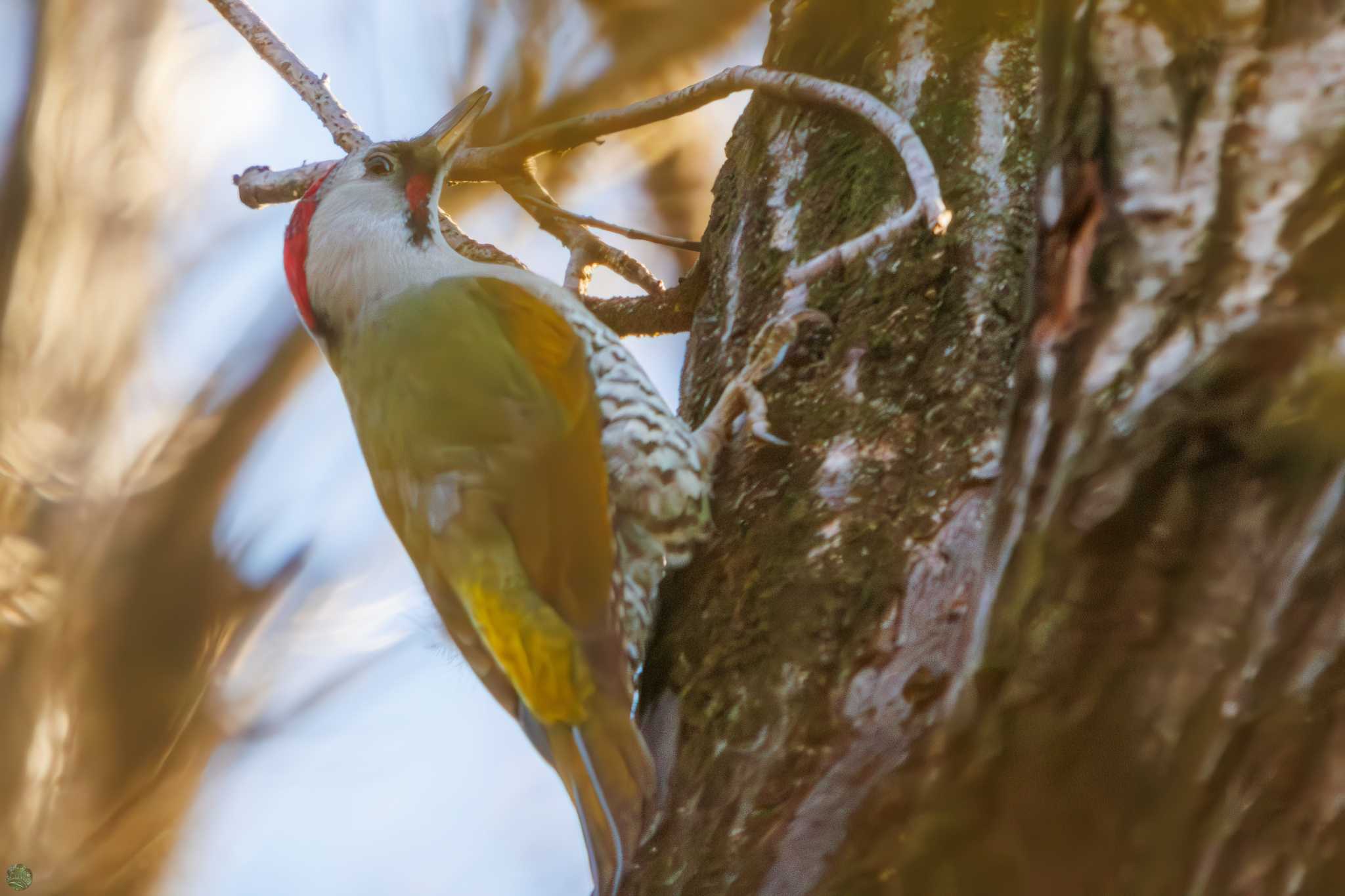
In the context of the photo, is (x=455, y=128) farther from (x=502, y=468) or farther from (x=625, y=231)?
(x=502, y=468)

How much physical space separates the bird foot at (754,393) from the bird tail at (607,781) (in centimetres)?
57

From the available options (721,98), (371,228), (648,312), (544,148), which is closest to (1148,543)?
(721,98)

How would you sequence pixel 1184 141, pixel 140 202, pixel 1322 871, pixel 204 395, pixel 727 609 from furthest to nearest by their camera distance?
pixel 140 202, pixel 204 395, pixel 727 609, pixel 1184 141, pixel 1322 871

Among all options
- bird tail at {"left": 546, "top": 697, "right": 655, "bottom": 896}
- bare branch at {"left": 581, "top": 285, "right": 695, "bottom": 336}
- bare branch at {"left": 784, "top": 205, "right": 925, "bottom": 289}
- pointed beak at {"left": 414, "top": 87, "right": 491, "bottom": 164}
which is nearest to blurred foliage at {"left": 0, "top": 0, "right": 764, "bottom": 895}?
pointed beak at {"left": 414, "top": 87, "right": 491, "bottom": 164}

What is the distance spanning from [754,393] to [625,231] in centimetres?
119

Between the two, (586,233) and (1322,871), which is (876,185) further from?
(1322,871)

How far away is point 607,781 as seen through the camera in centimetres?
204

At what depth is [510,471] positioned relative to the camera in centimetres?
267

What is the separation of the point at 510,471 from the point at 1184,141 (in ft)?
5.99

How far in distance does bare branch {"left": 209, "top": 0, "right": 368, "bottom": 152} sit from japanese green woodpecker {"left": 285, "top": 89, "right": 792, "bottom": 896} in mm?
460

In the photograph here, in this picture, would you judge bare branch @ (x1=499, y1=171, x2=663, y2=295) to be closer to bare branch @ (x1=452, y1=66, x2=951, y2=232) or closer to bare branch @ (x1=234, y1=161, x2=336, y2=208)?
bare branch @ (x1=452, y1=66, x2=951, y2=232)

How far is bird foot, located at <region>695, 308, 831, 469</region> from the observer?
2.27 metres

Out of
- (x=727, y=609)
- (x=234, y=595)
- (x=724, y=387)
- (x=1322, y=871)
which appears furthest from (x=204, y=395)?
(x=1322, y=871)

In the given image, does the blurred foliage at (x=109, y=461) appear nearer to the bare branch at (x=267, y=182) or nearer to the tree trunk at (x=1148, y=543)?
the bare branch at (x=267, y=182)
